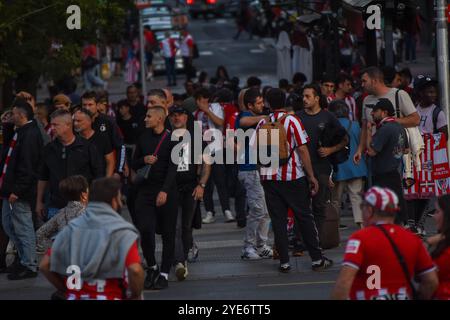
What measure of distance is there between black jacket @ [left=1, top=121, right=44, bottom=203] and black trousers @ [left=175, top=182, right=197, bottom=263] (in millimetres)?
1570

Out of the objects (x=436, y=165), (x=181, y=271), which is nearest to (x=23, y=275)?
(x=181, y=271)

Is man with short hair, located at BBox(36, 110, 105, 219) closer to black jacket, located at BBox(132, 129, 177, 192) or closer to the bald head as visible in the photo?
black jacket, located at BBox(132, 129, 177, 192)

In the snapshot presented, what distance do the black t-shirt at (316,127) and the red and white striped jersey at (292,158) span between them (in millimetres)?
607

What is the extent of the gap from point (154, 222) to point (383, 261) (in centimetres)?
514

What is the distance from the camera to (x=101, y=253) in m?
8.09

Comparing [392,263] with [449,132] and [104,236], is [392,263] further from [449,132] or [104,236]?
[449,132]

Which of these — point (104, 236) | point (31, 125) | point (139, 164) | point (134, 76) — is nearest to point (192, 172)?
point (139, 164)

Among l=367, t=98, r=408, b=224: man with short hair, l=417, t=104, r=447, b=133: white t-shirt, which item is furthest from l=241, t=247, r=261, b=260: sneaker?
l=417, t=104, r=447, b=133: white t-shirt

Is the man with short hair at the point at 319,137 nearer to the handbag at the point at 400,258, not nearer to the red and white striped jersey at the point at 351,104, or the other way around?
the red and white striped jersey at the point at 351,104

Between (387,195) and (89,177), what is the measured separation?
5375 mm

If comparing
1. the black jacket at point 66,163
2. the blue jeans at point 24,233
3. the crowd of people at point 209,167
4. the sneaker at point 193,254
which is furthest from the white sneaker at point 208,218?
the black jacket at point 66,163

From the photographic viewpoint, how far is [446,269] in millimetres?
8133

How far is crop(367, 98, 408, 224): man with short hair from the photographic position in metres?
13.9

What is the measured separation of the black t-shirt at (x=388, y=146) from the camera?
13.9 metres
